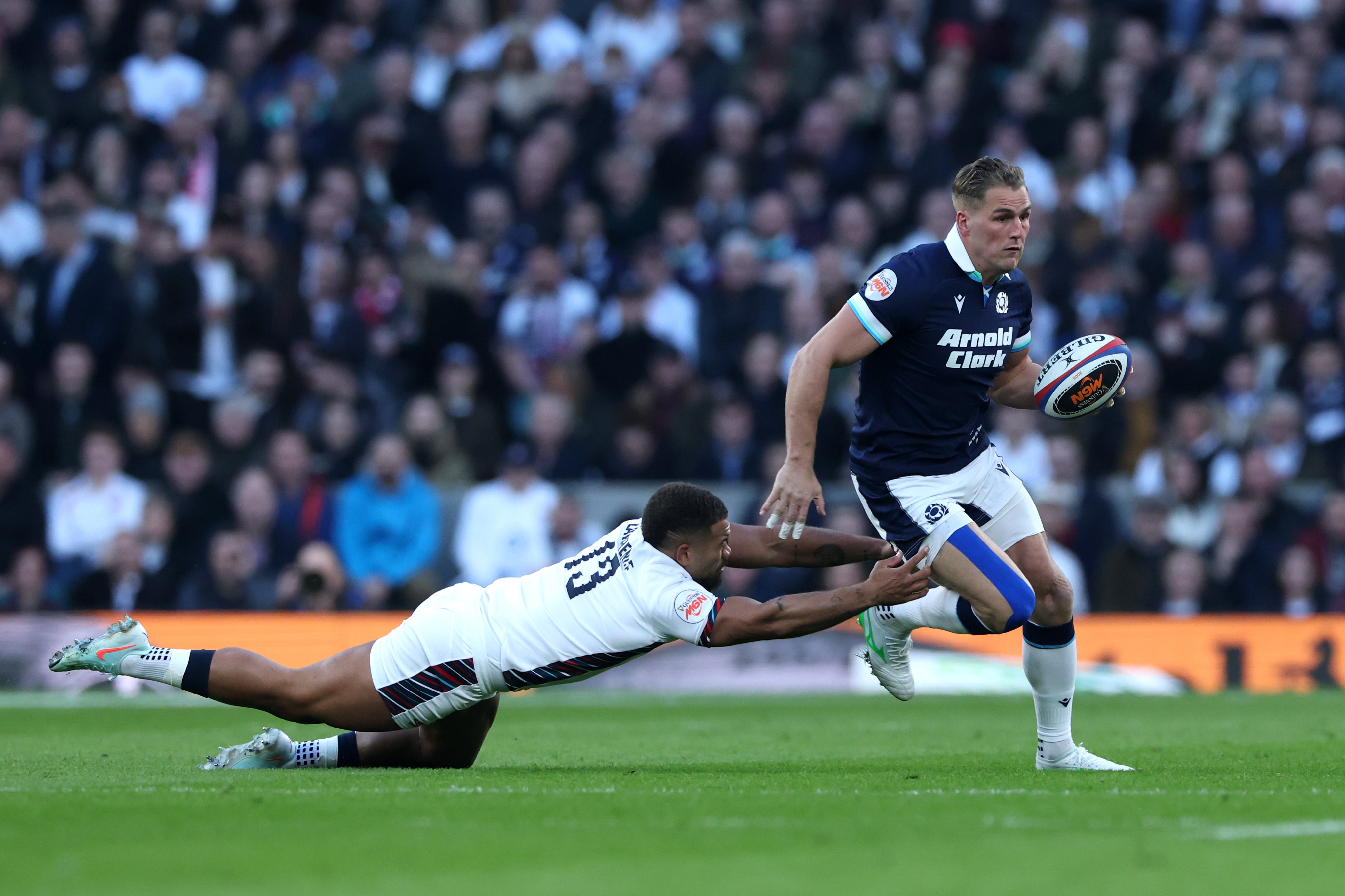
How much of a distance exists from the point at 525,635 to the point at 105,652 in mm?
1960

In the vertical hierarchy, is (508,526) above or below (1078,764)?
above

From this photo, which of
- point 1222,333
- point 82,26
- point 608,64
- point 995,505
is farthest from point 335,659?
point 82,26

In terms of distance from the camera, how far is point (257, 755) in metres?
7.75

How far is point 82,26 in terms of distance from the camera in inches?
763

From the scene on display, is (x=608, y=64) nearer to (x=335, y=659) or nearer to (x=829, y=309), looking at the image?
(x=829, y=309)

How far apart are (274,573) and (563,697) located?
119 inches

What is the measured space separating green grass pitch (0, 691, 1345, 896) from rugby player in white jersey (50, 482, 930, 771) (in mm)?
318

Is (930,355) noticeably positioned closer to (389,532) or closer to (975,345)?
(975,345)

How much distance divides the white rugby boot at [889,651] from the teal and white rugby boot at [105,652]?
3.38 metres

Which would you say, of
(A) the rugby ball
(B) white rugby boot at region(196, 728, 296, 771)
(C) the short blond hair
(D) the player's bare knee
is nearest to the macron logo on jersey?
(A) the rugby ball

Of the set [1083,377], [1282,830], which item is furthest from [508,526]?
[1282,830]

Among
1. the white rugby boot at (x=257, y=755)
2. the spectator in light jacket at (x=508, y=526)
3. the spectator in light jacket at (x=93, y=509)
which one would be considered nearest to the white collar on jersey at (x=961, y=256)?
the white rugby boot at (x=257, y=755)

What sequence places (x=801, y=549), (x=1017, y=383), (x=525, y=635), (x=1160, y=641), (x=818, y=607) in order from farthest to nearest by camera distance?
A: (x=1160, y=641) < (x=1017, y=383) < (x=801, y=549) < (x=525, y=635) < (x=818, y=607)

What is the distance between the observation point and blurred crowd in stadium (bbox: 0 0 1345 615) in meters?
15.4
